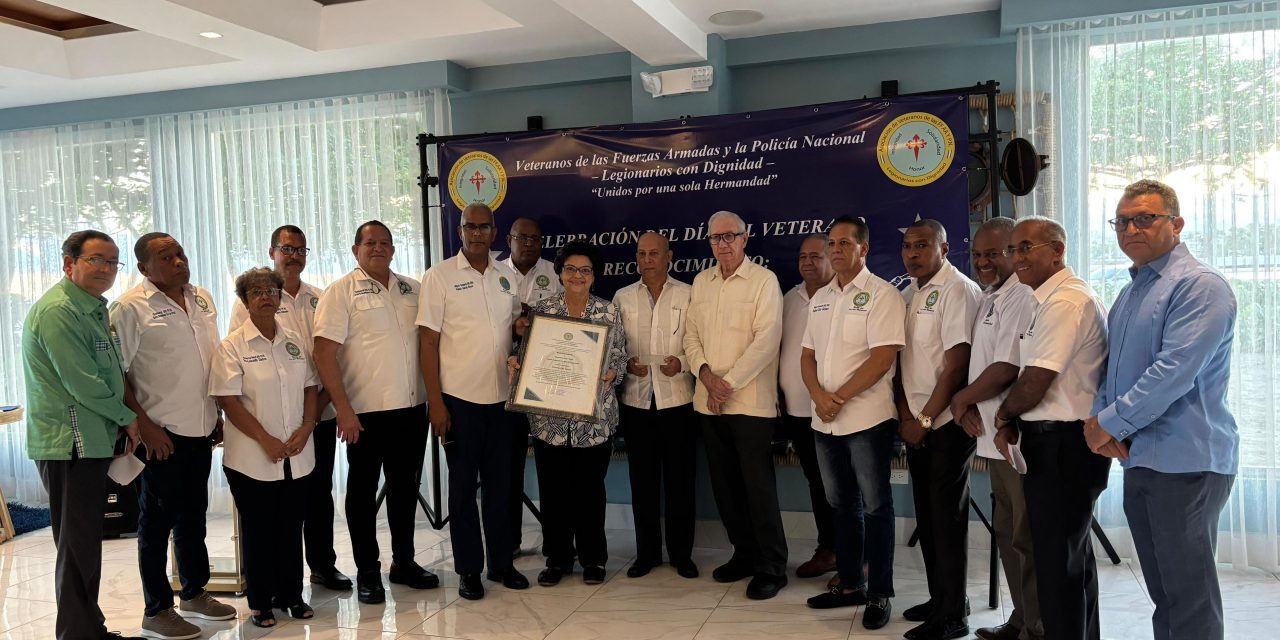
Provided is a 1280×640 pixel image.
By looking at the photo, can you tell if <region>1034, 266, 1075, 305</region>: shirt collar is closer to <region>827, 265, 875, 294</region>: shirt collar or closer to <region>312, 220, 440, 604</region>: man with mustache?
<region>827, 265, 875, 294</region>: shirt collar

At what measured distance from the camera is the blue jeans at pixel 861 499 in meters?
3.79

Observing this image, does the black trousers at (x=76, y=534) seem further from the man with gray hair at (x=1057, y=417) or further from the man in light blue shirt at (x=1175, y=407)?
the man in light blue shirt at (x=1175, y=407)

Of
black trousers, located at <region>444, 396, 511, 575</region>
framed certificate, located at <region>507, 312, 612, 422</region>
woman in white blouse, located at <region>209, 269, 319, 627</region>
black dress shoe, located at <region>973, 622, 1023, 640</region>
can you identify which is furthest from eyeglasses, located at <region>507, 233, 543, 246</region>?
black dress shoe, located at <region>973, 622, 1023, 640</region>

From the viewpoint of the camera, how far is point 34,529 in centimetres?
607

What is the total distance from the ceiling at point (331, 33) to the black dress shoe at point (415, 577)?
9.21 feet

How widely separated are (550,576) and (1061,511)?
2.42 metres

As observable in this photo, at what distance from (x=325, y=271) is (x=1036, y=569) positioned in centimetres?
480

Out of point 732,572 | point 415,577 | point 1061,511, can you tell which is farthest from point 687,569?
point 1061,511

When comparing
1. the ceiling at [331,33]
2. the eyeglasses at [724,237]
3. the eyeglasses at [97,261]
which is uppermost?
the ceiling at [331,33]

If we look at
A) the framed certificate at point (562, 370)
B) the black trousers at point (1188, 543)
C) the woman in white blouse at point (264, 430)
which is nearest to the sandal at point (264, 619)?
the woman in white blouse at point (264, 430)

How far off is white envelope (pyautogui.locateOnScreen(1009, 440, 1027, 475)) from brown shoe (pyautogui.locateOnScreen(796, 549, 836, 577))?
1624mm

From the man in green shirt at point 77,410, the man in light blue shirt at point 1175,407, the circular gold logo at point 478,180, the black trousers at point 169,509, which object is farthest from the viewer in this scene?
the circular gold logo at point 478,180

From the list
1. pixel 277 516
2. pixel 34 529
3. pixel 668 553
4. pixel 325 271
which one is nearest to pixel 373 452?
pixel 277 516

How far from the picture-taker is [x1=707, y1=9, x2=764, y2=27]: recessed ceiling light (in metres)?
4.95
